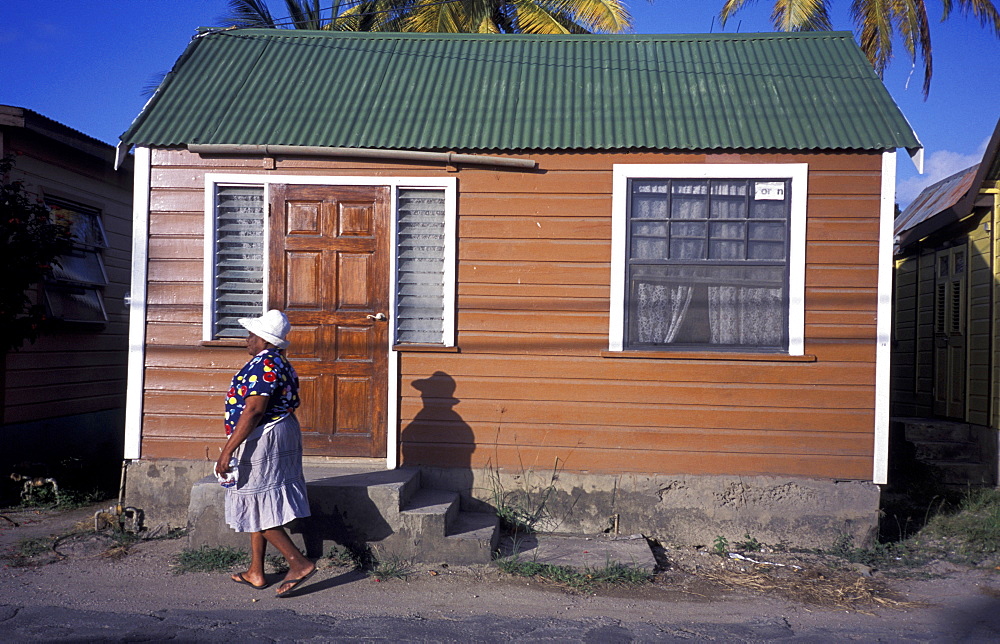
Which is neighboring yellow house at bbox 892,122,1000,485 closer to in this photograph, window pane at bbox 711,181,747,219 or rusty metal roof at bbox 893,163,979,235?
rusty metal roof at bbox 893,163,979,235

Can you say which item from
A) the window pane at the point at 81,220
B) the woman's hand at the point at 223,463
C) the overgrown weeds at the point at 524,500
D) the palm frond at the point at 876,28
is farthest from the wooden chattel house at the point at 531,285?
the palm frond at the point at 876,28

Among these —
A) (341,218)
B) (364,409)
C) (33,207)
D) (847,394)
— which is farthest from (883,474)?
(33,207)

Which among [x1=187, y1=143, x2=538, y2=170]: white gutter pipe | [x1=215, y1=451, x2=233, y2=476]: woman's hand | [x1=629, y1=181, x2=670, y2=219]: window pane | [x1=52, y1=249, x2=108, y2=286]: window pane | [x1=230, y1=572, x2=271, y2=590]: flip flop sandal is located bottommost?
[x1=230, y1=572, x2=271, y2=590]: flip flop sandal

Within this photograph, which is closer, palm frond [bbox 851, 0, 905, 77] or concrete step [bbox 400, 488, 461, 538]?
concrete step [bbox 400, 488, 461, 538]

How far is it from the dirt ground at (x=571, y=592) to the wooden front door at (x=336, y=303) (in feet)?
4.36

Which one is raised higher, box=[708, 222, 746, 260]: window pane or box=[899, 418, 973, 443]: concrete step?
box=[708, 222, 746, 260]: window pane

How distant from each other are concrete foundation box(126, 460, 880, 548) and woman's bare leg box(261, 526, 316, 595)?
157 cm

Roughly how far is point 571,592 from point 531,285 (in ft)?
8.33

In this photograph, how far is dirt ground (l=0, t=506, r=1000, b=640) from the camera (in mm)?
4723

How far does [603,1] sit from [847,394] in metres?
10.9

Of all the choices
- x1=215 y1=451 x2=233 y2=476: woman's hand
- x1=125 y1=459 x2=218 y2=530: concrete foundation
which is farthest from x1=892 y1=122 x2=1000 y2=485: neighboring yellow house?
x1=125 y1=459 x2=218 y2=530: concrete foundation

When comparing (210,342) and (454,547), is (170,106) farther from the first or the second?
(454,547)

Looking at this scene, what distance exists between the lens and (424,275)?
21.0 feet

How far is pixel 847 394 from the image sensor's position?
6.16 metres
